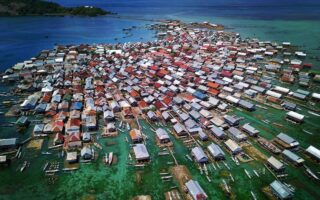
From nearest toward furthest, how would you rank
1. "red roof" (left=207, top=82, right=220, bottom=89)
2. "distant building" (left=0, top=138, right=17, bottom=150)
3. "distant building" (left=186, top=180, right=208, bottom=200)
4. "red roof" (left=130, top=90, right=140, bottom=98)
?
1. "distant building" (left=186, top=180, right=208, bottom=200)
2. "distant building" (left=0, top=138, right=17, bottom=150)
3. "red roof" (left=130, top=90, right=140, bottom=98)
4. "red roof" (left=207, top=82, right=220, bottom=89)

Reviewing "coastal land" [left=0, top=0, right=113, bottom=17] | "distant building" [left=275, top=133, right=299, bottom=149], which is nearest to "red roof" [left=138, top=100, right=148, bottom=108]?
"distant building" [left=275, top=133, right=299, bottom=149]

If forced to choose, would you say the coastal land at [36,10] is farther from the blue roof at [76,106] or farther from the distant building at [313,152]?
the distant building at [313,152]

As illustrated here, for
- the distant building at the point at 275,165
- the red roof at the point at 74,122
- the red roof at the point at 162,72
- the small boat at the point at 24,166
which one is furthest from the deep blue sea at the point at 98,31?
the distant building at the point at 275,165

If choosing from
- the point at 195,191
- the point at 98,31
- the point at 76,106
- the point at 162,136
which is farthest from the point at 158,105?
the point at 98,31

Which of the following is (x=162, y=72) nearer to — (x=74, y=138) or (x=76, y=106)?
(x=76, y=106)

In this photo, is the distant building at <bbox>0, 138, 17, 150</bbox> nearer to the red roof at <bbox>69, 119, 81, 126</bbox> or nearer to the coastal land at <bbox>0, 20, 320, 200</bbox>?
the coastal land at <bbox>0, 20, 320, 200</bbox>
